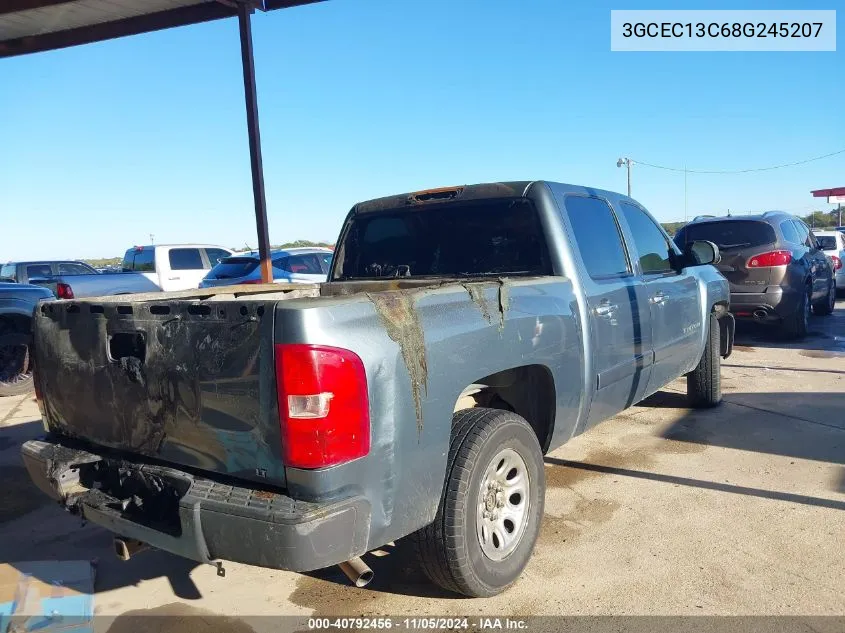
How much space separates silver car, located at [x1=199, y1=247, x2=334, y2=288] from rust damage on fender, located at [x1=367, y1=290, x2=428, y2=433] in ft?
31.1

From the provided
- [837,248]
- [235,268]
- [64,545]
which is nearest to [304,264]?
[235,268]

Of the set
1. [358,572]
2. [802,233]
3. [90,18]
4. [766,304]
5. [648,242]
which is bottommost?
[358,572]

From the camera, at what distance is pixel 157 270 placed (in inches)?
574

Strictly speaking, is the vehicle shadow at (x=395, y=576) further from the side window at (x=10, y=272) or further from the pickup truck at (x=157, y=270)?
the side window at (x=10, y=272)

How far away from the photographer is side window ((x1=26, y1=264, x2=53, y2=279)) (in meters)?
16.4

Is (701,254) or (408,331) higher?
(701,254)

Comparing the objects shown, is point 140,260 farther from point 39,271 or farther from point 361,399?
point 361,399

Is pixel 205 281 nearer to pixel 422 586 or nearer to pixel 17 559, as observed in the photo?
pixel 17 559

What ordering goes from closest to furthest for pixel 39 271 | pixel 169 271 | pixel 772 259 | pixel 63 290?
pixel 772 259
pixel 63 290
pixel 169 271
pixel 39 271

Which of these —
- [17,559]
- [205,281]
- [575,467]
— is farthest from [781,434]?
[205,281]

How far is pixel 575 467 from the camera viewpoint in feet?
15.6

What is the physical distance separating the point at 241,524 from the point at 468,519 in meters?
1.00

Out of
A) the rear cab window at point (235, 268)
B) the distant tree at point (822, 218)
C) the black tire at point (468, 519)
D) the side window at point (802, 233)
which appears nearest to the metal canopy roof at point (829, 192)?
the distant tree at point (822, 218)

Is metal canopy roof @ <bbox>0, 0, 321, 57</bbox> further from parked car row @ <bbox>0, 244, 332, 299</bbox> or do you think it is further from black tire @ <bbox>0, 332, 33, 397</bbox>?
black tire @ <bbox>0, 332, 33, 397</bbox>
